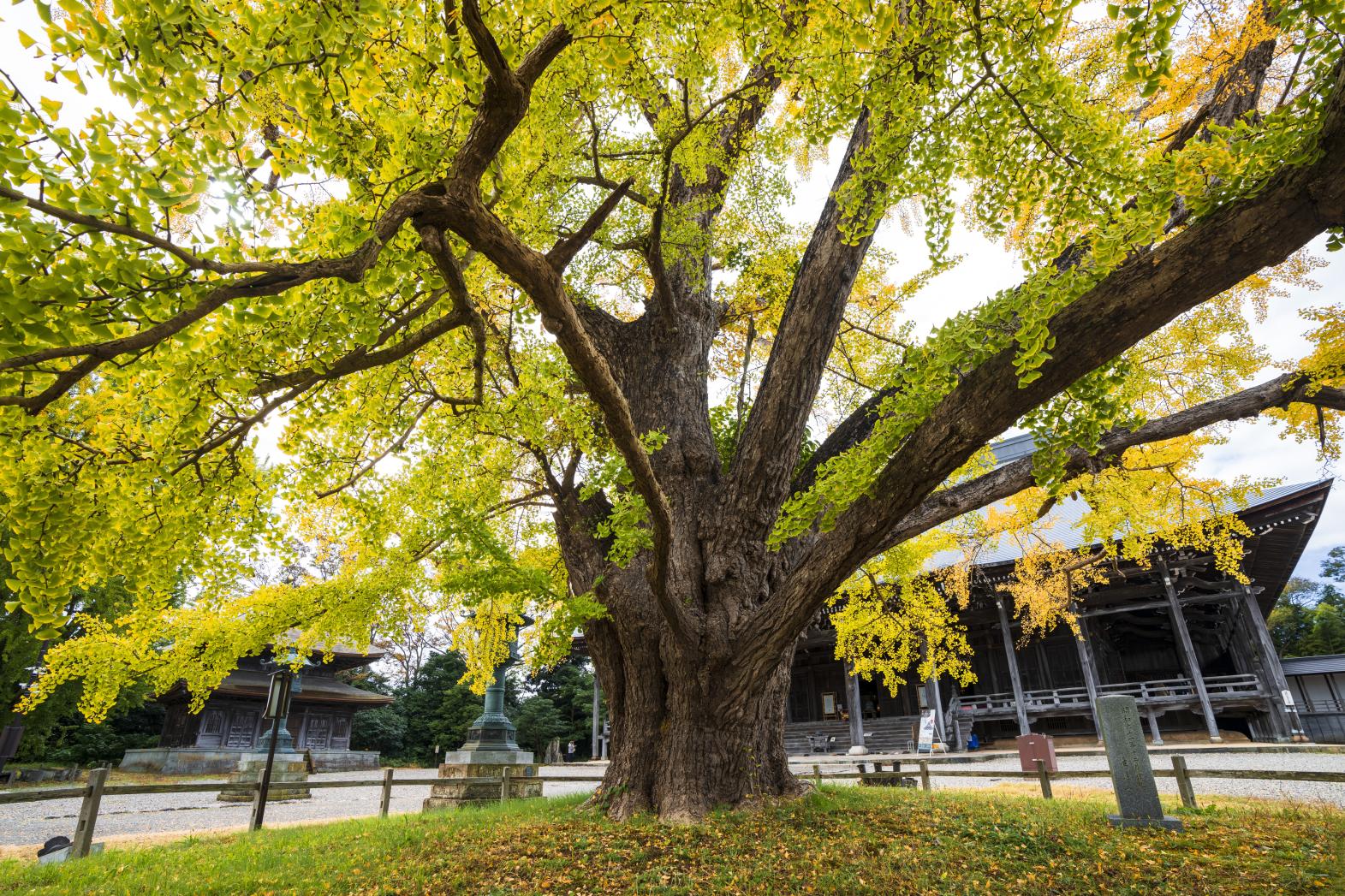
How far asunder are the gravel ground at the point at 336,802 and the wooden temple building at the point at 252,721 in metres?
6.82

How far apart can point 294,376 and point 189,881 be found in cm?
410

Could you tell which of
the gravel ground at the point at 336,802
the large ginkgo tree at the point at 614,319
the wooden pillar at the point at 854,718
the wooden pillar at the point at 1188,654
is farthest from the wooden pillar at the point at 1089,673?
the large ginkgo tree at the point at 614,319

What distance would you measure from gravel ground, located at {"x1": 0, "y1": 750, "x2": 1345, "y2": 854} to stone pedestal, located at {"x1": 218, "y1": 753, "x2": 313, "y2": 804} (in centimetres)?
28

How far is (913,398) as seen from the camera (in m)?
4.24

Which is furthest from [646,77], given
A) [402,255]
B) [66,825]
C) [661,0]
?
[66,825]

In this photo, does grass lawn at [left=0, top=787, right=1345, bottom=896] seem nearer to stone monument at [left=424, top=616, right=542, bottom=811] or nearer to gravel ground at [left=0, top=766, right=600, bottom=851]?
stone monument at [left=424, top=616, right=542, bottom=811]

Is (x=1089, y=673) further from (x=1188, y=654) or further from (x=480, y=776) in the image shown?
(x=480, y=776)

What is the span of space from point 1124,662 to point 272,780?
23.4 metres

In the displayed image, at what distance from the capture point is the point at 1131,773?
6.22 m

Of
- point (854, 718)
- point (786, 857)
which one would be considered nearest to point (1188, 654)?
point (854, 718)

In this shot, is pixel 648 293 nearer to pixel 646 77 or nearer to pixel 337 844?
pixel 646 77

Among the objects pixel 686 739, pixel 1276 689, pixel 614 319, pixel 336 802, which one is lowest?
pixel 336 802

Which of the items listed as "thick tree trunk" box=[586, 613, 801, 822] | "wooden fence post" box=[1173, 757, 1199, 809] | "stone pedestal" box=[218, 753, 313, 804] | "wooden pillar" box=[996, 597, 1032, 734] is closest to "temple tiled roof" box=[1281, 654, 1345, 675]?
"wooden pillar" box=[996, 597, 1032, 734]

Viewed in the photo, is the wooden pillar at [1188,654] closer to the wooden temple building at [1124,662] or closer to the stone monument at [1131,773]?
the wooden temple building at [1124,662]
